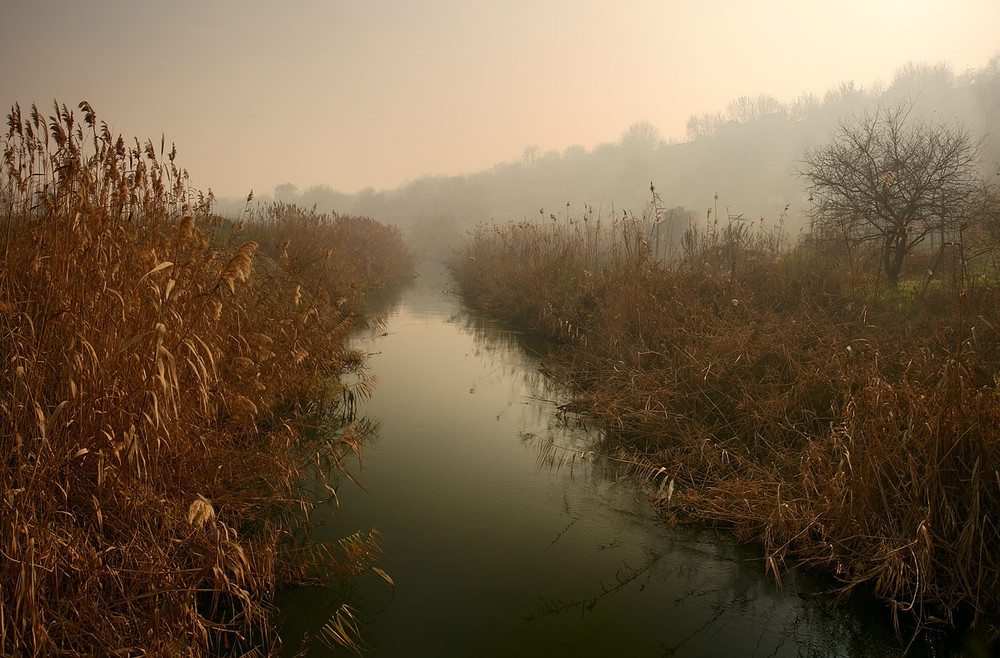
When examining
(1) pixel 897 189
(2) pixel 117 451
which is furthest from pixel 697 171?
(2) pixel 117 451

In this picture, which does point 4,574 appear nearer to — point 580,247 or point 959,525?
point 959,525

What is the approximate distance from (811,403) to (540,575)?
9.93 feet

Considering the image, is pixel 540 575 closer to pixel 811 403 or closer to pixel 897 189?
pixel 811 403

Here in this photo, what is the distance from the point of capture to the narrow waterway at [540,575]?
8.81 ft

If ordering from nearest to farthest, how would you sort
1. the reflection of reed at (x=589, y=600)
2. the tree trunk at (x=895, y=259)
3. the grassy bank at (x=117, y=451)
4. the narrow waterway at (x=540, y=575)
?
the grassy bank at (x=117, y=451), the narrow waterway at (x=540, y=575), the reflection of reed at (x=589, y=600), the tree trunk at (x=895, y=259)

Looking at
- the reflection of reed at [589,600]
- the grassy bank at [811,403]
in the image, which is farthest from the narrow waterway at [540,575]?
the grassy bank at [811,403]

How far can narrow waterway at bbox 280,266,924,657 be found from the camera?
8.81ft

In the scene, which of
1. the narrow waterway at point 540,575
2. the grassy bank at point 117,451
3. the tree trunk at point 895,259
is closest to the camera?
the grassy bank at point 117,451

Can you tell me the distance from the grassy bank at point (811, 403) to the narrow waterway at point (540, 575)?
0.27 m

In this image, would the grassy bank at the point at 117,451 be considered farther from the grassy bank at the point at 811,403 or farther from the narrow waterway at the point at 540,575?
the grassy bank at the point at 811,403

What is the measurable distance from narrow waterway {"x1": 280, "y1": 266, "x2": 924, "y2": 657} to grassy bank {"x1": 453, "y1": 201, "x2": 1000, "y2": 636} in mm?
266

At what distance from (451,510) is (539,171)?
65058 millimetres

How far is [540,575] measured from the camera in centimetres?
318

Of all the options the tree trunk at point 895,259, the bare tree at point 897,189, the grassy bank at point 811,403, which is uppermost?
the bare tree at point 897,189
